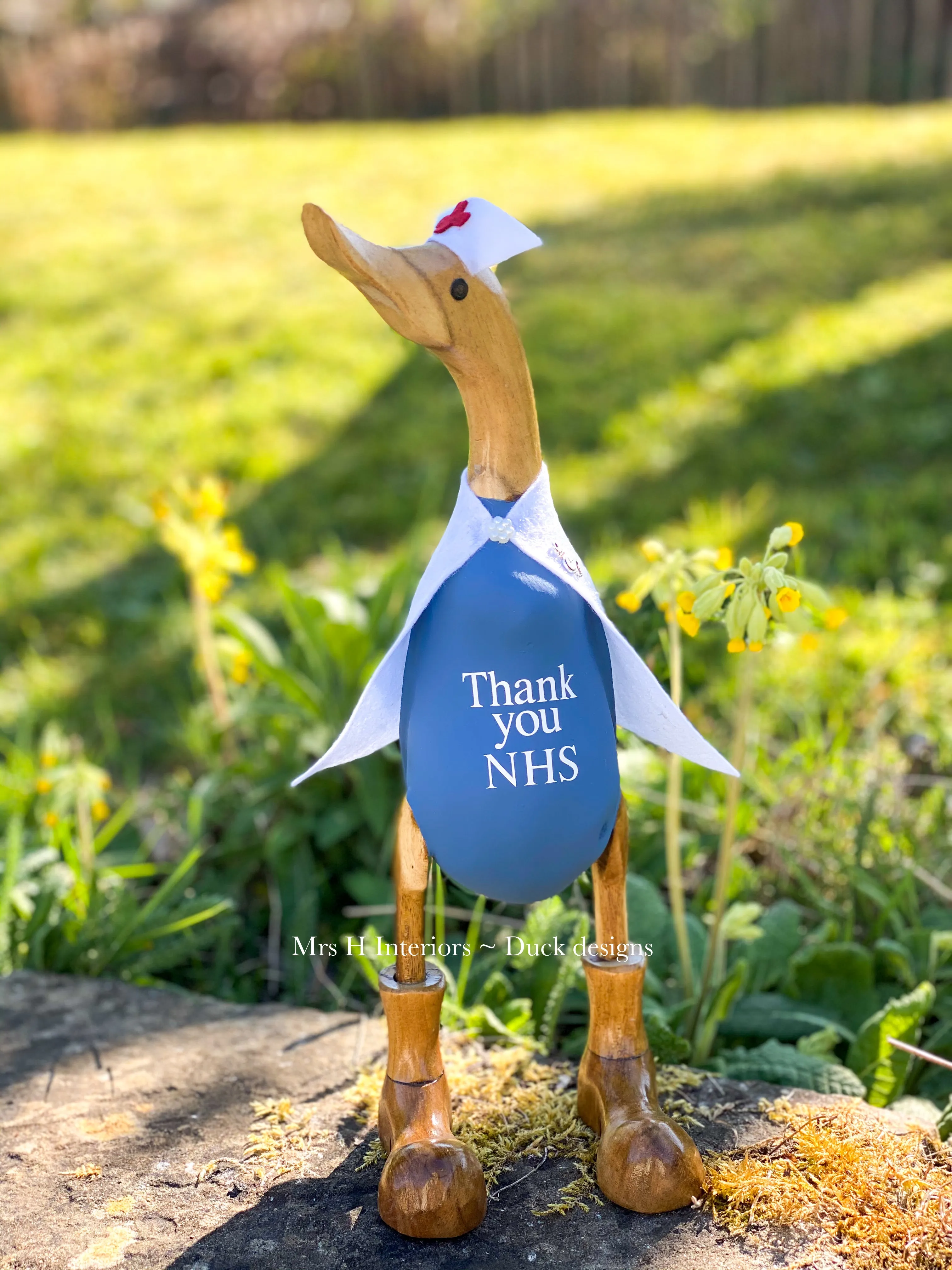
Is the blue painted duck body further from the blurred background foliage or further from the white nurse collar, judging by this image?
the blurred background foliage

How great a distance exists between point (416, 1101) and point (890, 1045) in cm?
80

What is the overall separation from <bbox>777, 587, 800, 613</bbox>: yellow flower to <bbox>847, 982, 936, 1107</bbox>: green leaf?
0.69 m

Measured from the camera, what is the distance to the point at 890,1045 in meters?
1.93

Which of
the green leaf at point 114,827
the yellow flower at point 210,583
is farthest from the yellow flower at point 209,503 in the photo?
the green leaf at point 114,827

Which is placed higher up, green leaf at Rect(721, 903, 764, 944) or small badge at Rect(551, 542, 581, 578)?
small badge at Rect(551, 542, 581, 578)

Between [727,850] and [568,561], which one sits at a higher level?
[568,561]

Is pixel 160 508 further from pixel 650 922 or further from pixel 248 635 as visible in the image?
pixel 650 922

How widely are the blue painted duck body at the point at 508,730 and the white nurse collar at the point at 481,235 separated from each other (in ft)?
1.01

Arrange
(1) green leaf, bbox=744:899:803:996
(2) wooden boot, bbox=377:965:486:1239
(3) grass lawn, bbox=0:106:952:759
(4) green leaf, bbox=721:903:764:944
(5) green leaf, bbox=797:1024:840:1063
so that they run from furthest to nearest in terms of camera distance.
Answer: (3) grass lawn, bbox=0:106:952:759
(1) green leaf, bbox=744:899:803:996
(4) green leaf, bbox=721:903:764:944
(5) green leaf, bbox=797:1024:840:1063
(2) wooden boot, bbox=377:965:486:1239

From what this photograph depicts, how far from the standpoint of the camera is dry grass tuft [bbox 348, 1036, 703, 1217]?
5.48 ft

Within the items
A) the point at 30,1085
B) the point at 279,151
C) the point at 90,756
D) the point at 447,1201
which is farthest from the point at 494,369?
the point at 279,151

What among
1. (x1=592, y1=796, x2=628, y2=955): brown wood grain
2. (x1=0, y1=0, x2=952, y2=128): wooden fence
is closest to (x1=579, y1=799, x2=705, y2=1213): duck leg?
(x1=592, y1=796, x2=628, y2=955): brown wood grain

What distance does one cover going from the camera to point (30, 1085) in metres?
1.91

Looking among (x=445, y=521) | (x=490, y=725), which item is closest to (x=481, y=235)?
(x=490, y=725)
